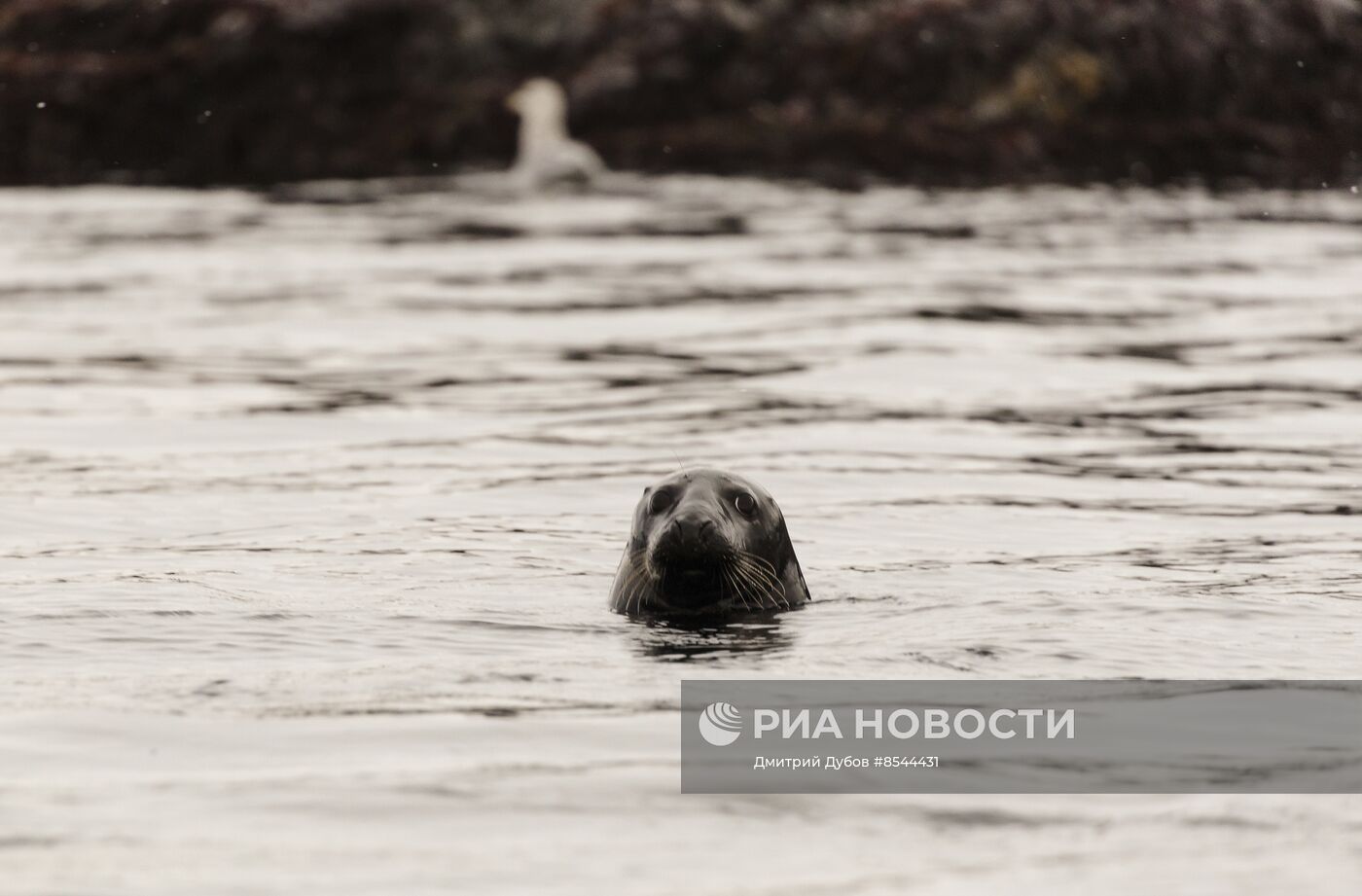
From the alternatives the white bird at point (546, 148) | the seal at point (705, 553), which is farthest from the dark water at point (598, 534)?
the white bird at point (546, 148)

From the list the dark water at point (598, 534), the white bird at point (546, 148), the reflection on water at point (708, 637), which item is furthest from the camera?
the white bird at point (546, 148)

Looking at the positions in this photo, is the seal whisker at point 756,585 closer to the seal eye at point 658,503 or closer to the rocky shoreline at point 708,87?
the seal eye at point 658,503

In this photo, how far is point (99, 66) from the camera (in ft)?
131

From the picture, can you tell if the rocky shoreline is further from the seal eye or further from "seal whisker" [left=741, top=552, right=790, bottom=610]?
the seal eye

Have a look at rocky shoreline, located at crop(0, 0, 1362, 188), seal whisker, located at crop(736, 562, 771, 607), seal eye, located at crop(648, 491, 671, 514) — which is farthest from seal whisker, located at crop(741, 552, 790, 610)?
rocky shoreline, located at crop(0, 0, 1362, 188)

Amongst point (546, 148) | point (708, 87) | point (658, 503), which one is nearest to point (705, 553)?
point (658, 503)

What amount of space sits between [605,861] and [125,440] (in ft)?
28.7

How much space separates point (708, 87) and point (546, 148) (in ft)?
17.2

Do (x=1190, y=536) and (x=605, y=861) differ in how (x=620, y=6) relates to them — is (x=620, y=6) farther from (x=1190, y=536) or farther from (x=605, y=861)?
(x=605, y=861)

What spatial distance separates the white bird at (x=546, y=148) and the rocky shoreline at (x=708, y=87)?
7.33ft

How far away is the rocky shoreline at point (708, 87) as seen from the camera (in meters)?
36.5

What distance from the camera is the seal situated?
8.93 m

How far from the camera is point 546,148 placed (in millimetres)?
33906

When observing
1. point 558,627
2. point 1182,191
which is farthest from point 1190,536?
point 1182,191
